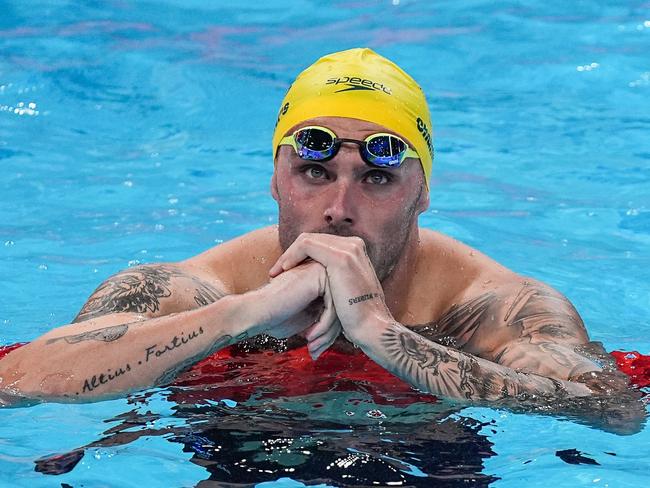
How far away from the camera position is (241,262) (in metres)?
4.87

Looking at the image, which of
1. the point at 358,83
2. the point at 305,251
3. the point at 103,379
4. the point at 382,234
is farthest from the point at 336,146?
the point at 103,379

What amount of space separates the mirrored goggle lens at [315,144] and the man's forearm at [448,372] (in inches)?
32.5

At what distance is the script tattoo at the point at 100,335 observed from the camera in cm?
390

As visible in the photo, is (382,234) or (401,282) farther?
(401,282)

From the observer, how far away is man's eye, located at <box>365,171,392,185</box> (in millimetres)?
4367

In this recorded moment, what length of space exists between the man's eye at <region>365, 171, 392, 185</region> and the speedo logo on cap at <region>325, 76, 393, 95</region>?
449mm

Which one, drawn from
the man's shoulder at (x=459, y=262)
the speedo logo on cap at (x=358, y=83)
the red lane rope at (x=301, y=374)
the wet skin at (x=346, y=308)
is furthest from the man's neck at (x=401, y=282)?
the speedo logo on cap at (x=358, y=83)

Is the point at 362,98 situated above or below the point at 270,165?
below

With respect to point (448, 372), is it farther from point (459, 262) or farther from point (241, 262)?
point (241, 262)

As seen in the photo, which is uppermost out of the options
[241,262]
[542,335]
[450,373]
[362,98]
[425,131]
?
[362,98]

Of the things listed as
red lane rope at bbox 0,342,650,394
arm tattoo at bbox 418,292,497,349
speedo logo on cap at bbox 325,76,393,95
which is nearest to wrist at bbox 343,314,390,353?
red lane rope at bbox 0,342,650,394

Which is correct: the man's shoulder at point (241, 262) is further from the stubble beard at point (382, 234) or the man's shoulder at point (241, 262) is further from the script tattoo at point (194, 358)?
the script tattoo at point (194, 358)

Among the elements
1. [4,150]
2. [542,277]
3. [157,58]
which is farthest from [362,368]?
[157,58]

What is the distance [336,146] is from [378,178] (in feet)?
0.66
